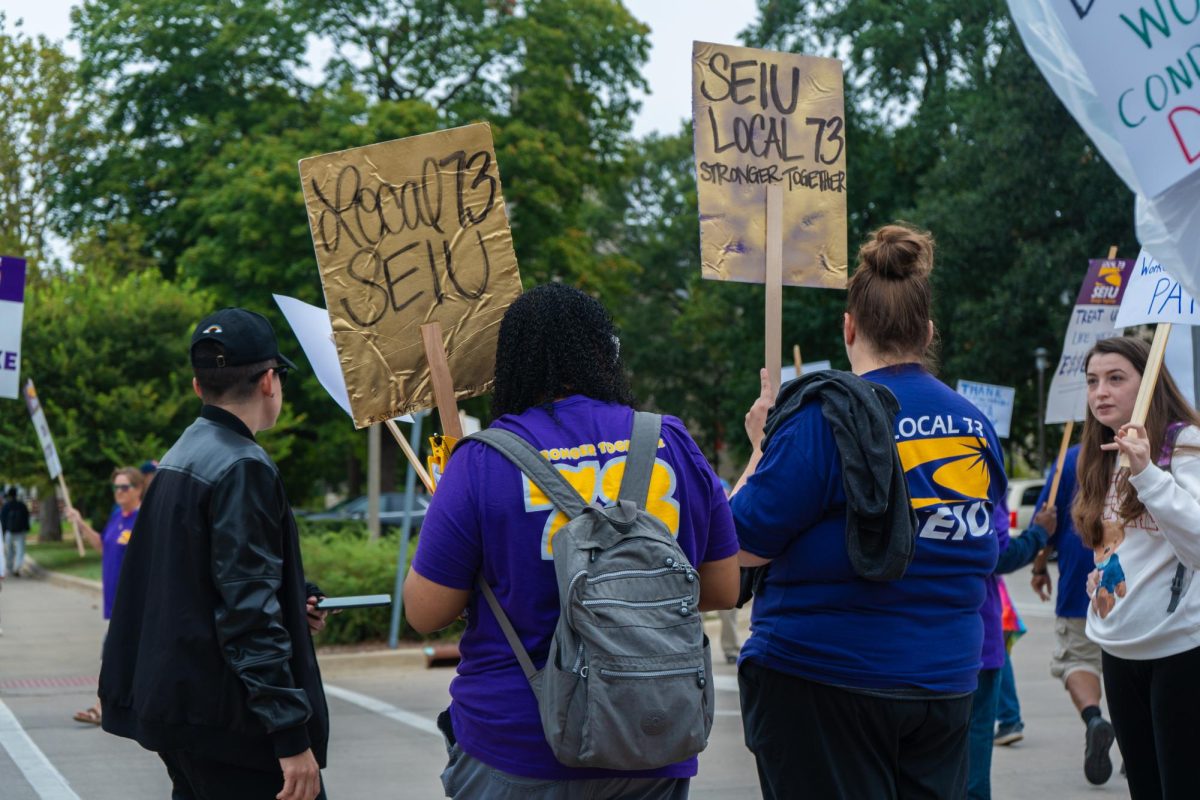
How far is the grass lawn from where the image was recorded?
86.1 ft

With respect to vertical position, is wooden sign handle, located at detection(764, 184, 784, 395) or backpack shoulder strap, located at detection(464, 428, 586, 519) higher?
wooden sign handle, located at detection(764, 184, 784, 395)

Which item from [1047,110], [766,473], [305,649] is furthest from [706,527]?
[1047,110]

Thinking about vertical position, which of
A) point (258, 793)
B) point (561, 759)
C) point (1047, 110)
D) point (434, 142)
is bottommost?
point (258, 793)

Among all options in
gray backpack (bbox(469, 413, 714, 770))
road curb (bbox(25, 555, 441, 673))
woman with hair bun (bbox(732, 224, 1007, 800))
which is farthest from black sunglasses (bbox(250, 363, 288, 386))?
road curb (bbox(25, 555, 441, 673))

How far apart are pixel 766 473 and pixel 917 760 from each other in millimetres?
774

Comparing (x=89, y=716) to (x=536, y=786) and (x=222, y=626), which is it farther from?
(x=536, y=786)

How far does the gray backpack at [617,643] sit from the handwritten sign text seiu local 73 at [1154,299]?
7.98 ft

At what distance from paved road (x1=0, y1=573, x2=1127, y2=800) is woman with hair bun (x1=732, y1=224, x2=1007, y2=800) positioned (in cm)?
413

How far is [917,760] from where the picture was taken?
333 cm

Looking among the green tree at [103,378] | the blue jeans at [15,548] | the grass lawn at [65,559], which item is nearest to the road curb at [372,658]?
the grass lawn at [65,559]

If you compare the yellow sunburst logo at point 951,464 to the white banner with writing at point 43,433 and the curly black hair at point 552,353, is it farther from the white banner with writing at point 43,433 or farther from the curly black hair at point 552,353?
the white banner with writing at point 43,433

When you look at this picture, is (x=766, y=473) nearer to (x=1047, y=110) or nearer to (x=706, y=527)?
(x=706, y=527)

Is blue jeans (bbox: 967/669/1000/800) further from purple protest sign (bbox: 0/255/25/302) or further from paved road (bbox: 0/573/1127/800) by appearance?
purple protest sign (bbox: 0/255/25/302)

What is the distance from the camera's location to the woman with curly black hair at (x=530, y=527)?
9.54 ft
